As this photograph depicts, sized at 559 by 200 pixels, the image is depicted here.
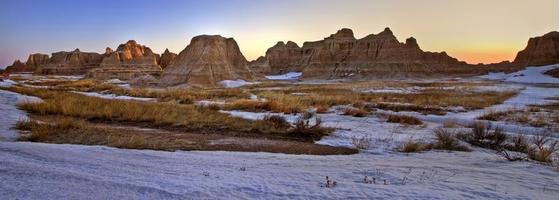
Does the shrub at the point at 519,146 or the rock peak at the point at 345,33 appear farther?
the rock peak at the point at 345,33

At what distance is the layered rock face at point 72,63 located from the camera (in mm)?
137375

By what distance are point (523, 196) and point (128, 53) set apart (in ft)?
429

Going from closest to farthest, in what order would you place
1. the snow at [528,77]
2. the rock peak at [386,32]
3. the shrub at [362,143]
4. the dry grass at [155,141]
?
the dry grass at [155,141], the shrub at [362,143], the snow at [528,77], the rock peak at [386,32]

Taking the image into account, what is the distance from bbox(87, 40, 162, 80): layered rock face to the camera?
96775mm

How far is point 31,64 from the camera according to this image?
177000mm

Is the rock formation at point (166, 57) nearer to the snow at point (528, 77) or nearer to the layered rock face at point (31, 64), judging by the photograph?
the layered rock face at point (31, 64)

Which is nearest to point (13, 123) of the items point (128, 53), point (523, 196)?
point (523, 196)

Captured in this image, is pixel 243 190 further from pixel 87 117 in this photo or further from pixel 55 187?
pixel 87 117

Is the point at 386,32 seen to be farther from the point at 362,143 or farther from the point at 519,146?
the point at 362,143

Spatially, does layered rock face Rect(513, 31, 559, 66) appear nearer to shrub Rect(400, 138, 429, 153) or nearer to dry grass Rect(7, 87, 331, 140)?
dry grass Rect(7, 87, 331, 140)

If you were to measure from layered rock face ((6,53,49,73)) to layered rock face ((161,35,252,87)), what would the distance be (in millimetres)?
133933

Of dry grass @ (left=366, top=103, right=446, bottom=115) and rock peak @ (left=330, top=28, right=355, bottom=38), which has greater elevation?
rock peak @ (left=330, top=28, right=355, bottom=38)

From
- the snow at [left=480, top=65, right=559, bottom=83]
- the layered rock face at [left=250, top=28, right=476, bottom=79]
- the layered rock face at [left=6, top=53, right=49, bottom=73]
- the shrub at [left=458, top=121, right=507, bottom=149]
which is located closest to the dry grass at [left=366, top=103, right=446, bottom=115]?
the shrub at [left=458, top=121, right=507, bottom=149]

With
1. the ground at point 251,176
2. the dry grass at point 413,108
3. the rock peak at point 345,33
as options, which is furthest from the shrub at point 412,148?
the rock peak at point 345,33
